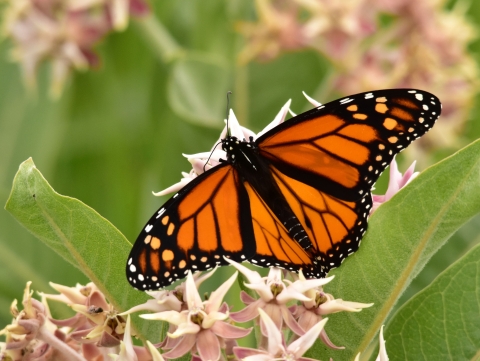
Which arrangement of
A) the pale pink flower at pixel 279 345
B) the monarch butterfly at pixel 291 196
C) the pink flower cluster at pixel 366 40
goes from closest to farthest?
the pale pink flower at pixel 279 345 → the monarch butterfly at pixel 291 196 → the pink flower cluster at pixel 366 40

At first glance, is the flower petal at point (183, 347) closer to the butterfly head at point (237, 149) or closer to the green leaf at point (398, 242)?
the green leaf at point (398, 242)

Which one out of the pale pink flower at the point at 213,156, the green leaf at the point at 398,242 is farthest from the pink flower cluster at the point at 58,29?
the green leaf at the point at 398,242

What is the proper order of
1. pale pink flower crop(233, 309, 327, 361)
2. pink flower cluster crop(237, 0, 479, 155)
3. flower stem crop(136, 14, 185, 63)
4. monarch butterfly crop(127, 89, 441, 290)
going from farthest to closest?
flower stem crop(136, 14, 185, 63) → pink flower cluster crop(237, 0, 479, 155) → monarch butterfly crop(127, 89, 441, 290) → pale pink flower crop(233, 309, 327, 361)

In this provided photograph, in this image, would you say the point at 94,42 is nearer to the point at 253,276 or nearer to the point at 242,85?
the point at 242,85

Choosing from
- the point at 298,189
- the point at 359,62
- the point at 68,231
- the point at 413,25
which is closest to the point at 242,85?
the point at 359,62

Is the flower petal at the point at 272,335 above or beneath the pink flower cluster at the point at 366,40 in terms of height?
beneath

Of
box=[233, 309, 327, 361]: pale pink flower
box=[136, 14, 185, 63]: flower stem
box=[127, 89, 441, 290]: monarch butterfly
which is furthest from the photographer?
box=[136, 14, 185, 63]: flower stem

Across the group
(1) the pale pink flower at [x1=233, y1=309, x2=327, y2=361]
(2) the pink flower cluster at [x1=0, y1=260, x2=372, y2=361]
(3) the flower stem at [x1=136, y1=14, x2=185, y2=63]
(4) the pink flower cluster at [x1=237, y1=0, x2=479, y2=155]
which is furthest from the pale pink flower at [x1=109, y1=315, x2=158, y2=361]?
(3) the flower stem at [x1=136, y1=14, x2=185, y2=63]

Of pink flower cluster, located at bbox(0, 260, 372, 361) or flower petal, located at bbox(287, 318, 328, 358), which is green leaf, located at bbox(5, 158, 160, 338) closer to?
pink flower cluster, located at bbox(0, 260, 372, 361)
